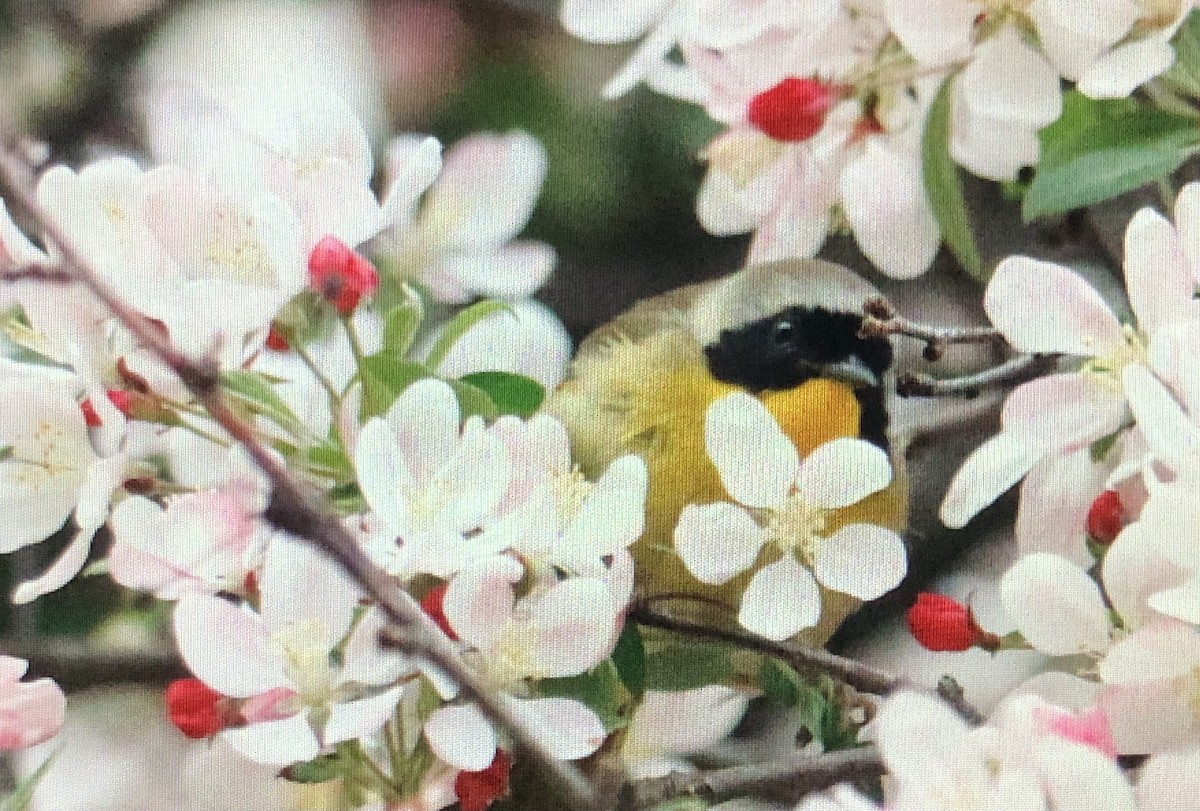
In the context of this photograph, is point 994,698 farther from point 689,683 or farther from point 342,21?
point 342,21

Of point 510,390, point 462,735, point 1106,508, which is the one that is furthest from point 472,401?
point 1106,508

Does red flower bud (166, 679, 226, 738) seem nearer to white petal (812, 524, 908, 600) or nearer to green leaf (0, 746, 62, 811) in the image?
green leaf (0, 746, 62, 811)

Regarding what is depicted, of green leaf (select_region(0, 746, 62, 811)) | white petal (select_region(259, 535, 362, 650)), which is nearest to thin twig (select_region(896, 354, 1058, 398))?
white petal (select_region(259, 535, 362, 650))

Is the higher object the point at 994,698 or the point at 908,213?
the point at 908,213

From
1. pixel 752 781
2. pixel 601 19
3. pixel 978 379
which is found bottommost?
pixel 752 781

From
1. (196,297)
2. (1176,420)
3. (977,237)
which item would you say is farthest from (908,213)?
(196,297)

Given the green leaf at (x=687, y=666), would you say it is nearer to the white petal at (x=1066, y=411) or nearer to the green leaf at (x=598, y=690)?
the green leaf at (x=598, y=690)

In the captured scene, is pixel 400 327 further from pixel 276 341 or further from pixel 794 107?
pixel 794 107
